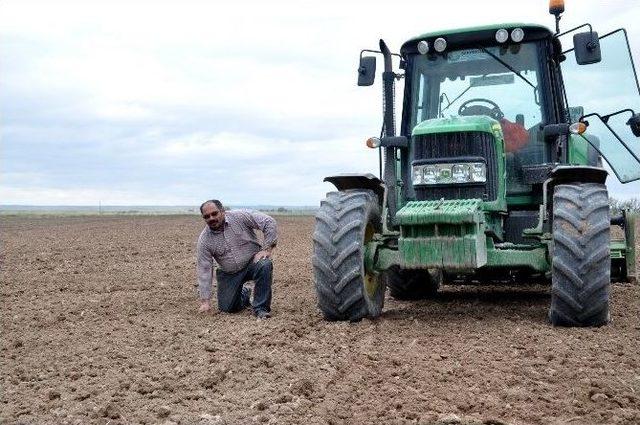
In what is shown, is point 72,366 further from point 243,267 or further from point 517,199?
point 517,199

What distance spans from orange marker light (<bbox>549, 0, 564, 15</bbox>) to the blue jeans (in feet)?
11.4

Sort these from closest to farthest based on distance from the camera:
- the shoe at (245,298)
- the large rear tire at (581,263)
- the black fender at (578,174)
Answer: the large rear tire at (581,263)
the black fender at (578,174)
the shoe at (245,298)

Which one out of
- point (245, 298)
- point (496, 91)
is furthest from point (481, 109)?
point (245, 298)

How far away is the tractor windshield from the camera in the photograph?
25.1 feet

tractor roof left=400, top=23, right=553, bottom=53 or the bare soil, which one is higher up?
tractor roof left=400, top=23, right=553, bottom=53

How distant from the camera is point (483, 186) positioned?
23.6 ft

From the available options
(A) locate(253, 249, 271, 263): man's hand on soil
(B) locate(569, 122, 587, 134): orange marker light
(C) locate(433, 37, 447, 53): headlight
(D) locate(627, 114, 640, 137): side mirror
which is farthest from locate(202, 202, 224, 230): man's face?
(D) locate(627, 114, 640, 137): side mirror

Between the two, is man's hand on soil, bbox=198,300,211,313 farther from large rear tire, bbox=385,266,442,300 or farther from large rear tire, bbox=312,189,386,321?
large rear tire, bbox=385,266,442,300

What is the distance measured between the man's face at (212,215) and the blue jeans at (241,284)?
54cm

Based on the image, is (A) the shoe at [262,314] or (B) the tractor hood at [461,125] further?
(A) the shoe at [262,314]

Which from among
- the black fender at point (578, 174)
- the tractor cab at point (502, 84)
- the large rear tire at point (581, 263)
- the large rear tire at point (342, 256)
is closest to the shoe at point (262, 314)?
the large rear tire at point (342, 256)

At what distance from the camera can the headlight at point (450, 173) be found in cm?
716

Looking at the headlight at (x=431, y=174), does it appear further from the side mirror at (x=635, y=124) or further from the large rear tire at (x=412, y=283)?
the side mirror at (x=635, y=124)

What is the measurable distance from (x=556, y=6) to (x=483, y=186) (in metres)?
1.73
